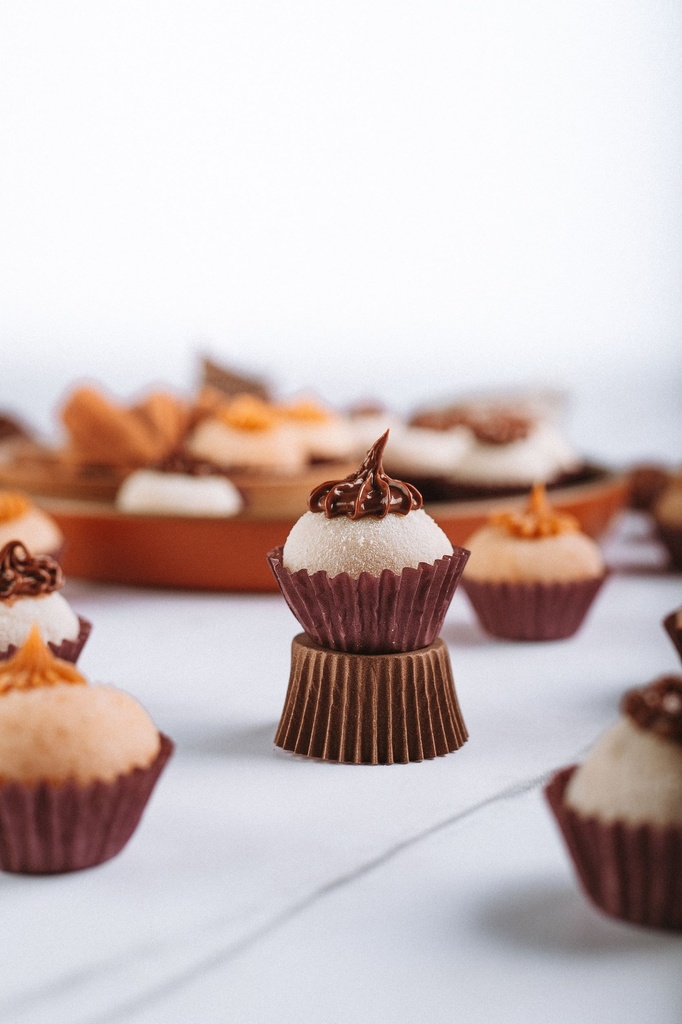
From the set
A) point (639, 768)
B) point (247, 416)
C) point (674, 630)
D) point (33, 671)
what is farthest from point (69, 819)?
point (247, 416)

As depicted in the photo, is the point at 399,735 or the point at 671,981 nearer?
the point at 671,981

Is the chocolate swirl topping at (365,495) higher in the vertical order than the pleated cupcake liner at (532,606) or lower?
higher

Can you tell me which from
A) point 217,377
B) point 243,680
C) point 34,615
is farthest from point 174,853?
point 217,377

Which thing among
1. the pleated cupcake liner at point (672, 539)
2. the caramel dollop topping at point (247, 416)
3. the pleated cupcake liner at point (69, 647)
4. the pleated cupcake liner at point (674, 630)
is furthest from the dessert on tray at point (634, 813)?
the caramel dollop topping at point (247, 416)

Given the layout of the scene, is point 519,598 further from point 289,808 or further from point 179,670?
point 289,808

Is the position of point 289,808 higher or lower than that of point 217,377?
lower

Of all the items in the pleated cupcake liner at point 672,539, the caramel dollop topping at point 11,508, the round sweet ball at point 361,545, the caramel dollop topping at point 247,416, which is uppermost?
the caramel dollop topping at point 247,416

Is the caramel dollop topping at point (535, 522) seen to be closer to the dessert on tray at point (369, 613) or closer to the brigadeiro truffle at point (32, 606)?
the dessert on tray at point (369, 613)

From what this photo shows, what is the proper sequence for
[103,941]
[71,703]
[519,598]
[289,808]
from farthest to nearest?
[519,598] < [289,808] < [71,703] < [103,941]
